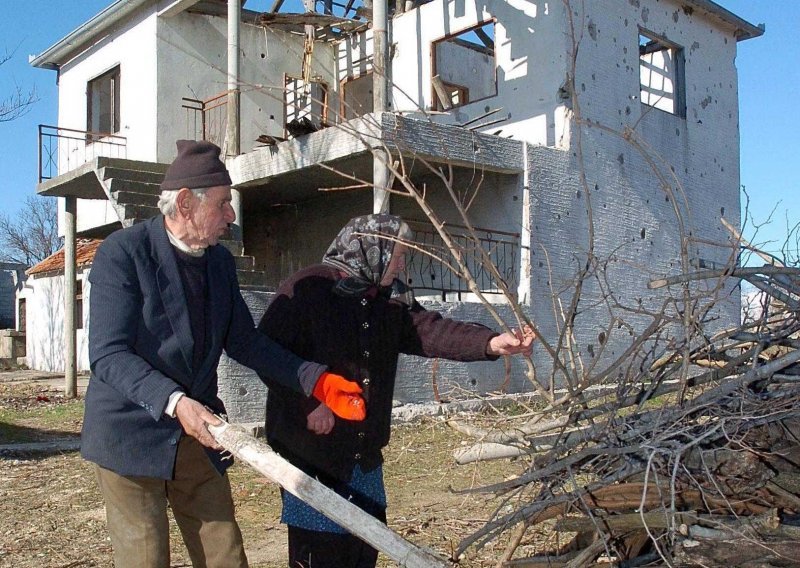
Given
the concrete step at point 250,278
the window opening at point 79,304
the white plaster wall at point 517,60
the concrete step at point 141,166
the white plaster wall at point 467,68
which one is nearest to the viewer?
the concrete step at point 250,278

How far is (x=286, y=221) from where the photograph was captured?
1424 cm

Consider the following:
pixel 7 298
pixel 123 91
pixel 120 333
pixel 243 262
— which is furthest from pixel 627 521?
pixel 7 298

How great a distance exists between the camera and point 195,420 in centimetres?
254

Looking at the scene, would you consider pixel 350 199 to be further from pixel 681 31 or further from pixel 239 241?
pixel 681 31

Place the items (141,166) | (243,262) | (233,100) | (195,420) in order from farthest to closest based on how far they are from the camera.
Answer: (141,166) → (233,100) → (243,262) → (195,420)

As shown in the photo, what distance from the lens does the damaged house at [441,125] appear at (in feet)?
34.1

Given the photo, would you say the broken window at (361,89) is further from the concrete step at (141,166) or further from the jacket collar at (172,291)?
the jacket collar at (172,291)

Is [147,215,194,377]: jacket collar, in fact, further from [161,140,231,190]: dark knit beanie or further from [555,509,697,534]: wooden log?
[555,509,697,534]: wooden log

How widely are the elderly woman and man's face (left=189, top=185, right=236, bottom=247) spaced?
47cm

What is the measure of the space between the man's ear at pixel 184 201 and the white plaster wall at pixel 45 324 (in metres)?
17.3

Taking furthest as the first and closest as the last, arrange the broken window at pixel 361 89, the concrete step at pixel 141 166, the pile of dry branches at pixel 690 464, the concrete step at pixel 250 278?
the broken window at pixel 361 89
the concrete step at pixel 141 166
the concrete step at pixel 250 278
the pile of dry branches at pixel 690 464

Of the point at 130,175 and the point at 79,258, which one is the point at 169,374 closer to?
the point at 130,175

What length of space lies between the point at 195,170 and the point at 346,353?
0.89 m

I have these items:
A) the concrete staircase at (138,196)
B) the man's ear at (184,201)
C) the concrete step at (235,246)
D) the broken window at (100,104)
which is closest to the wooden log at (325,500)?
the man's ear at (184,201)
